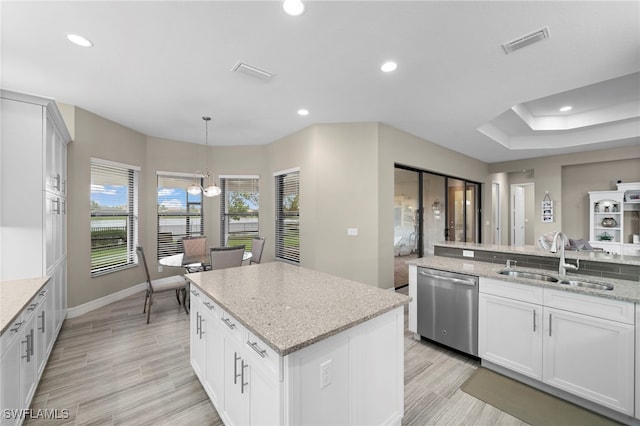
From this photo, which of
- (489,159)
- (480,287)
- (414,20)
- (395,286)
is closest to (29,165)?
(414,20)

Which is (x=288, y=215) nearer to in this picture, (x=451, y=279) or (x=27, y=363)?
(x=451, y=279)

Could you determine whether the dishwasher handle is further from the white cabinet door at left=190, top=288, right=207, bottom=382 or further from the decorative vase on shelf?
the decorative vase on shelf

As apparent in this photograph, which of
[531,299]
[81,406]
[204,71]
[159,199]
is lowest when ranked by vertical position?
[81,406]

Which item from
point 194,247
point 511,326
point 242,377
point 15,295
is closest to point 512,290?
point 511,326

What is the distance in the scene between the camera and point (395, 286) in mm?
4828

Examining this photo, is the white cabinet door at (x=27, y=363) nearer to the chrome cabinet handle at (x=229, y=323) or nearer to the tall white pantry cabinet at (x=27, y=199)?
the tall white pantry cabinet at (x=27, y=199)

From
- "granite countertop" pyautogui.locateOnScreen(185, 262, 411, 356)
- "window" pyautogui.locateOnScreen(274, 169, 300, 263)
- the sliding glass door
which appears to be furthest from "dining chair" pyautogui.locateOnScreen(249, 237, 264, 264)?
the sliding glass door

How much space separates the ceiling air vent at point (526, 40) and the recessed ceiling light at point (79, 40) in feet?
12.0

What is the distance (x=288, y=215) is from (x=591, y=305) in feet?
14.0

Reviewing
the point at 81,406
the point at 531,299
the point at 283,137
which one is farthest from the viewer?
the point at 283,137

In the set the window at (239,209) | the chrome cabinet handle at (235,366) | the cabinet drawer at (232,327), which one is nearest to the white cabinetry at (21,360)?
the cabinet drawer at (232,327)

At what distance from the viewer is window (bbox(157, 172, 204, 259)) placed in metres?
5.30

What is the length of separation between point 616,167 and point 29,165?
1002 cm

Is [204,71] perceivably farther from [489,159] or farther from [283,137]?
[489,159]
